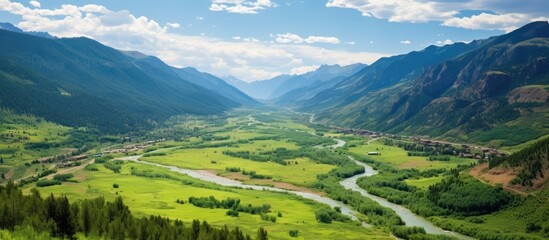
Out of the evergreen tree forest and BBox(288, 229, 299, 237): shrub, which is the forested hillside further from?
the evergreen tree forest

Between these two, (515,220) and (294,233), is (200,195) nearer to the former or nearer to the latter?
(294,233)

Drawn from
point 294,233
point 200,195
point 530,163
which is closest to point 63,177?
point 200,195

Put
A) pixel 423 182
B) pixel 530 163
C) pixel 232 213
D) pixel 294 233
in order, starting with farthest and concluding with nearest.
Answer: pixel 423 182 < pixel 530 163 < pixel 232 213 < pixel 294 233

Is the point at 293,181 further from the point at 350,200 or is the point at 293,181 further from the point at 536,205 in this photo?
the point at 536,205

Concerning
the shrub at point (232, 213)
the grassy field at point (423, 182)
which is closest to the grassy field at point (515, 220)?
the grassy field at point (423, 182)

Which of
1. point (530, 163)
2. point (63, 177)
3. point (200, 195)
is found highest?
point (530, 163)

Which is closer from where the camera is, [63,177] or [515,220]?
[515,220]

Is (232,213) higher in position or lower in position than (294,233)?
higher

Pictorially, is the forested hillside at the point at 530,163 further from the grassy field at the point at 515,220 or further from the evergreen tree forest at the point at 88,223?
the evergreen tree forest at the point at 88,223
